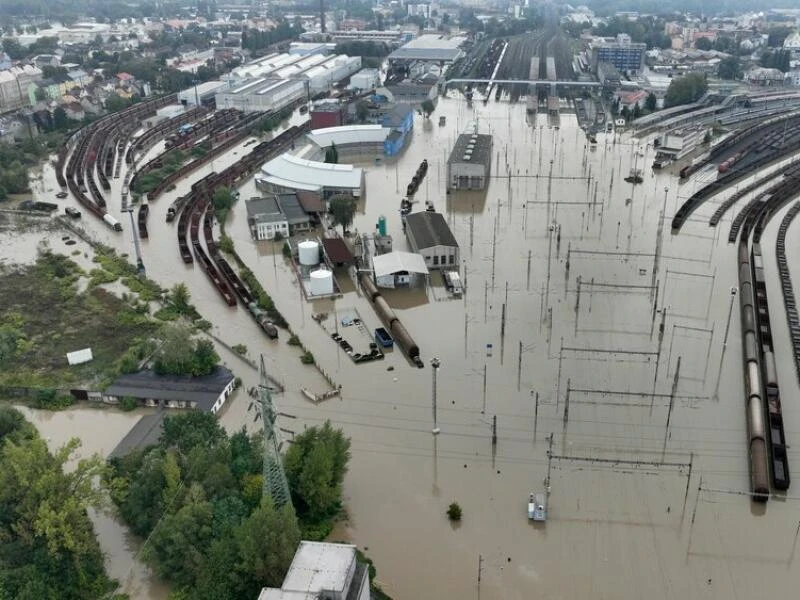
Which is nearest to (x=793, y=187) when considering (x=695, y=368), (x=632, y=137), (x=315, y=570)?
(x=632, y=137)

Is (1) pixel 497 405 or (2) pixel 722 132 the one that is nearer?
(1) pixel 497 405

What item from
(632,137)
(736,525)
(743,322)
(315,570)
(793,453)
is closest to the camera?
(315,570)

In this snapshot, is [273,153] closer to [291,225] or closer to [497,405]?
[291,225]

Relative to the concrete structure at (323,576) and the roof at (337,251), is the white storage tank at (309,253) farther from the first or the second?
the concrete structure at (323,576)

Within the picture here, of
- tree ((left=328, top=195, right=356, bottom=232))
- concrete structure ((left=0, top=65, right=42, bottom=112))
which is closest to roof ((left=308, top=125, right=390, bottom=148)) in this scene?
tree ((left=328, top=195, right=356, bottom=232))

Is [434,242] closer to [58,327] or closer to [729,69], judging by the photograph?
[58,327]

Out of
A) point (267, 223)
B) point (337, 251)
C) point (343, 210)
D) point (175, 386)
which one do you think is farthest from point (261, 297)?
point (343, 210)
